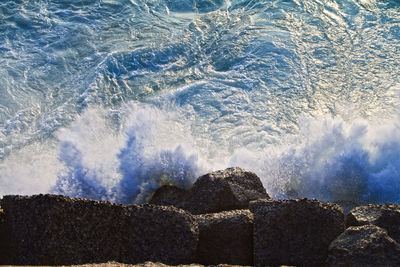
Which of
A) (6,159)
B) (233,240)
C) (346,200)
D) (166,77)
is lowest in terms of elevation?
(6,159)

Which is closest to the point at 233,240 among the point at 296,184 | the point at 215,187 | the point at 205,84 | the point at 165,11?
the point at 215,187

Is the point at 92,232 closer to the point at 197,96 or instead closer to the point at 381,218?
the point at 381,218

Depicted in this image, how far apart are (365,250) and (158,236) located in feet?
4.53

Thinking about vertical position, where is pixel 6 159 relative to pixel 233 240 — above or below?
below

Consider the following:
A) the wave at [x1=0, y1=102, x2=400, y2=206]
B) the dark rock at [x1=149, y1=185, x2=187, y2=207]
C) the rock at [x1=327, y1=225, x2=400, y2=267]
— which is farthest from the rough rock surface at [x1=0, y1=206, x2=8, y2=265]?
the rock at [x1=327, y1=225, x2=400, y2=267]

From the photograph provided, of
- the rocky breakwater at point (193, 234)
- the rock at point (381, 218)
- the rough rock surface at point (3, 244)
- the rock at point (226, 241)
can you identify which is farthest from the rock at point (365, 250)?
the rough rock surface at point (3, 244)

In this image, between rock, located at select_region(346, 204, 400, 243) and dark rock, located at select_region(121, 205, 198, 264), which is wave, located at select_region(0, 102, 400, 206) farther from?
dark rock, located at select_region(121, 205, 198, 264)

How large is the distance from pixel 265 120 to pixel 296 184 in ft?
4.28

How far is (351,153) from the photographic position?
19.7 feet

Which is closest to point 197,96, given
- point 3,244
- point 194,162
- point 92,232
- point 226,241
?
point 194,162

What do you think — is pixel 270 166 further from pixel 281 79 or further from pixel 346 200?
pixel 281 79

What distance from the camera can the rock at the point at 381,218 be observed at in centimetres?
397

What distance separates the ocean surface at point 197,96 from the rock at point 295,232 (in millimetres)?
1763

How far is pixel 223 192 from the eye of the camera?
462 centimetres
